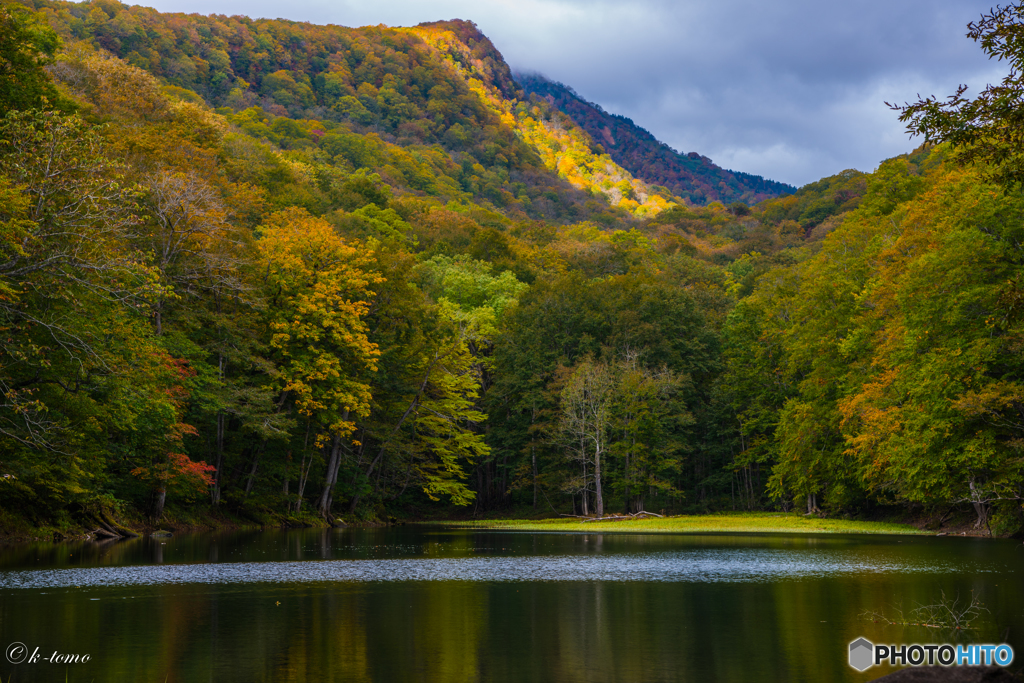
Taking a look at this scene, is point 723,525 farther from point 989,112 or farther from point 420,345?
point 989,112

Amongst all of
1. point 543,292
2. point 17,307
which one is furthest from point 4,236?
point 543,292

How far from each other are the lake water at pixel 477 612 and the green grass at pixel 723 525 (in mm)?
16107

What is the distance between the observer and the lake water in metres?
9.40

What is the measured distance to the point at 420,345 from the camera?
49.5 m

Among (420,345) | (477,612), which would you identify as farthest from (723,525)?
(477,612)

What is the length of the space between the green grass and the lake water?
1611 centimetres

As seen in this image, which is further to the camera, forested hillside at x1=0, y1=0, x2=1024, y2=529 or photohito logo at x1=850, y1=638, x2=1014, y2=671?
forested hillside at x1=0, y1=0, x2=1024, y2=529

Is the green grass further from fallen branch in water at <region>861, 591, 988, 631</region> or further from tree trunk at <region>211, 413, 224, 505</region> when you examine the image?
fallen branch in water at <region>861, 591, 988, 631</region>

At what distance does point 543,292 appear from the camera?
59094mm

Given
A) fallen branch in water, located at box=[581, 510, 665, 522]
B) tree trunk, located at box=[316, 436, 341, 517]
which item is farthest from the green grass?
tree trunk, located at box=[316, 436, 341, 517]

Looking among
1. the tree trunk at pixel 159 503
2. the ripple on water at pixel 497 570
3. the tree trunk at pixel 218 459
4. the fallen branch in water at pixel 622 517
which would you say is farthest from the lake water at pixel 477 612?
the fallen branch in water at pixel 622 517

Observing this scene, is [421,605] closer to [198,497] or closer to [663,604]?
[663,604]

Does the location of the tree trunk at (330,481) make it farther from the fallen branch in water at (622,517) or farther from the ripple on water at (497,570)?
the ripple on water at (497,570)

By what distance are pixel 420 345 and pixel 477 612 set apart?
120 feet
